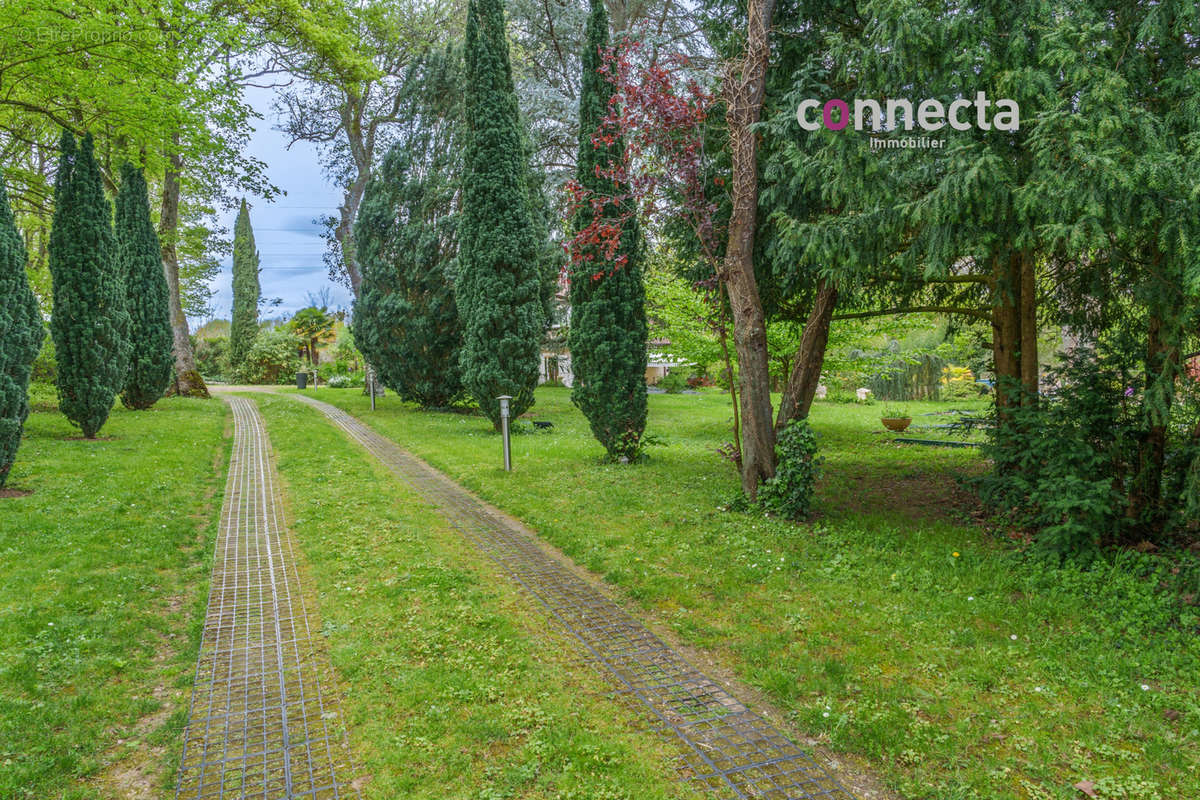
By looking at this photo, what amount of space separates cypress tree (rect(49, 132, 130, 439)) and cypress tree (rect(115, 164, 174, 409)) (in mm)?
3949

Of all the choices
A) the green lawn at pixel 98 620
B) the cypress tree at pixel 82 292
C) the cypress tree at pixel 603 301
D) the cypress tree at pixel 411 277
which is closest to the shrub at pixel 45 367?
the cypress tree at pixel 82 292

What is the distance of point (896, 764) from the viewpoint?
8.43 feet

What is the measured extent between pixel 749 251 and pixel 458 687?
4.76 metres

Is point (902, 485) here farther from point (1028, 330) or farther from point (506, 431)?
point (506, 431)

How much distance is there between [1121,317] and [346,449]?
10001mm

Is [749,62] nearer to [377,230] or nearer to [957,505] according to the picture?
[957,505]

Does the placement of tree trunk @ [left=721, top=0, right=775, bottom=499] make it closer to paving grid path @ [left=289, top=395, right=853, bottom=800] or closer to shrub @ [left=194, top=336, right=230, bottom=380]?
paving grid path @ [left=289, top=395, right=853, bottom=800]

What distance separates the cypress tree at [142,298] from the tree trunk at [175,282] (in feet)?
4.86

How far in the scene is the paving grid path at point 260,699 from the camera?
8.24ft

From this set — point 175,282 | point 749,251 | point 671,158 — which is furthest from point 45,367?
point 749,251

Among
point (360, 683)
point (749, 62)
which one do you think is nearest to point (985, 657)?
point (360, 683)

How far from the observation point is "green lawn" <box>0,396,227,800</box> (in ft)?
8.66

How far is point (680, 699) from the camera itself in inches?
122

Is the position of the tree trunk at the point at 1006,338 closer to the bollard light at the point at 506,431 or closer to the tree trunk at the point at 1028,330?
the tree trunk at the point at 1028,330
